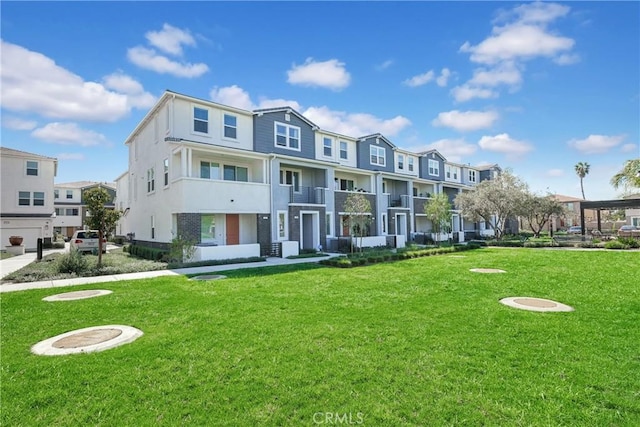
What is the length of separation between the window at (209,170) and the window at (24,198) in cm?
1937

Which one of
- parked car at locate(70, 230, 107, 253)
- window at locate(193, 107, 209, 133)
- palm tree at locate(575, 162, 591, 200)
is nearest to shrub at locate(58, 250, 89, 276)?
window at locate(193, 107, 209, 133)

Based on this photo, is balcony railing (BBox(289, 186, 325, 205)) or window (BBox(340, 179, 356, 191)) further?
window (BBox(340, 179, 356, 191))

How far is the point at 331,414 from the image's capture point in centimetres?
319

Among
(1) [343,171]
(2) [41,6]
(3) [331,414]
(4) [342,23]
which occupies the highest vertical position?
(4) [342,23]

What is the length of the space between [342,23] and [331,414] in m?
14.6

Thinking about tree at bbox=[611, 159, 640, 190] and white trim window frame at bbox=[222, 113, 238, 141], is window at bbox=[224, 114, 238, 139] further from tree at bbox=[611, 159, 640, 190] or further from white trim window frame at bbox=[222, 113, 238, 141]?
tree at bbox=[611, 159, 640, 190]

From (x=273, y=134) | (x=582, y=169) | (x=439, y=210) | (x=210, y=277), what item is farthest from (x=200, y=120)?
(x=582, y=169)

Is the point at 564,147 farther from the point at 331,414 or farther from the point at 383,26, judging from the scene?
the point at 331,414

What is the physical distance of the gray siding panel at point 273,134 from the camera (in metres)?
21.2

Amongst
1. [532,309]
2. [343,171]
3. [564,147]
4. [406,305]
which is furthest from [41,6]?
[564,147]

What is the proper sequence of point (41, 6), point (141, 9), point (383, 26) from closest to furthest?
point (41, 6)
point (141, 9)
point (383, 26)

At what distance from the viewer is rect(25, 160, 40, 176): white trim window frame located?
27.3 meters

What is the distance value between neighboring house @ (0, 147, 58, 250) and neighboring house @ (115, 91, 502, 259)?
6764mm

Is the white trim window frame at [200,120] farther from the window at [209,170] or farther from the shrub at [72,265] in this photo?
the shrub at [72,265]
